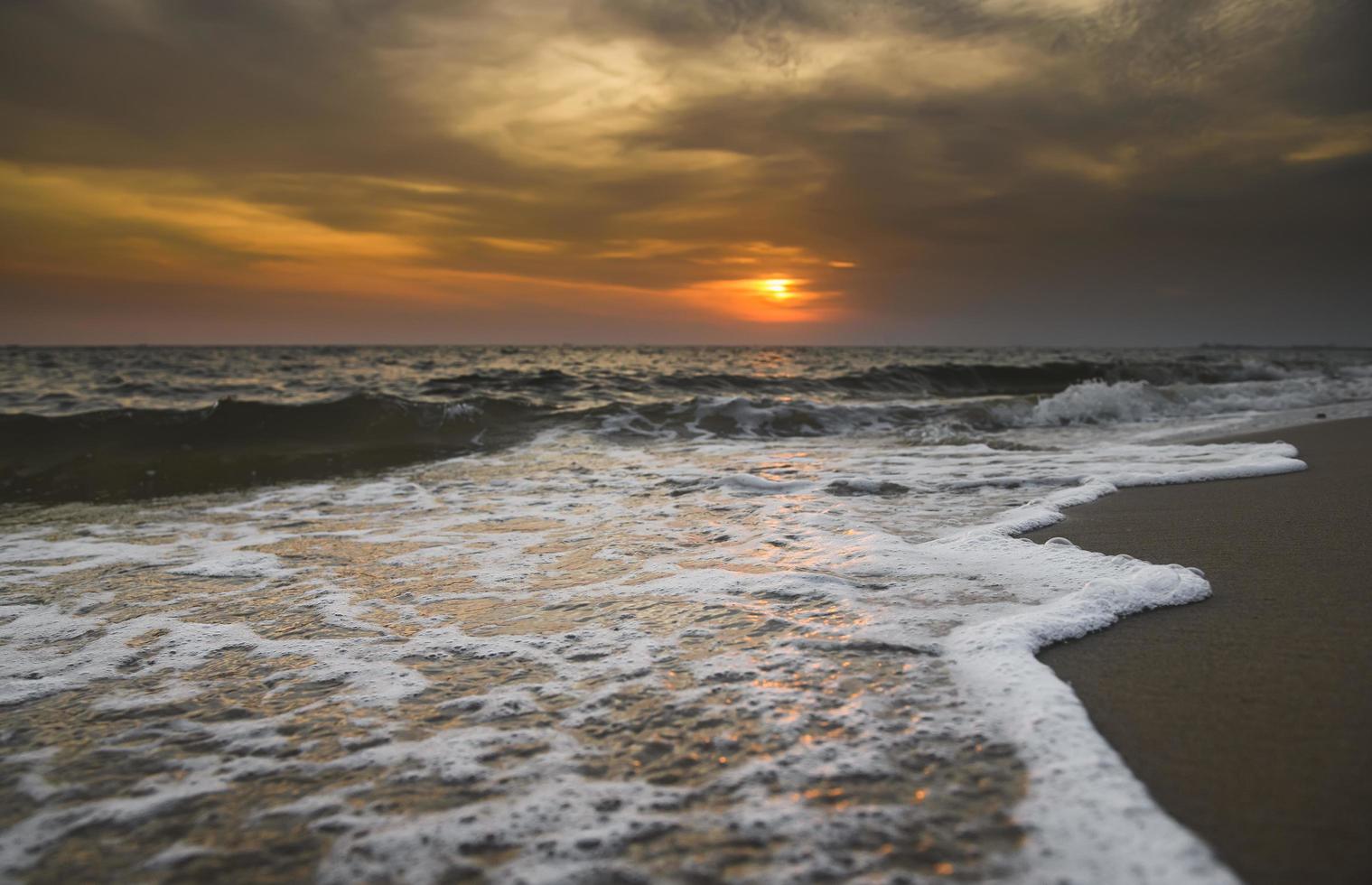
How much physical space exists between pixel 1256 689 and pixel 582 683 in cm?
192

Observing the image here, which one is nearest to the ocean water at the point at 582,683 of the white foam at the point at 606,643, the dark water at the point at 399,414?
the white foam at the point at 606,643

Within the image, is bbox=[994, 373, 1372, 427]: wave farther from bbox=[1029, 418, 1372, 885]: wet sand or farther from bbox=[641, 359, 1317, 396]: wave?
bbox=[1029, 418, 1372, 885]: wet sand

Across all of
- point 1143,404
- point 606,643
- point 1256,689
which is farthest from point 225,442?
point 1143,404

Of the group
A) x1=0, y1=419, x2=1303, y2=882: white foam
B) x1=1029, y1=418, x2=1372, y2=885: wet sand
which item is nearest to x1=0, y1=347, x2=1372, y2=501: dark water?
x1=0, y1=419, x2=1303, y2=882: white foam

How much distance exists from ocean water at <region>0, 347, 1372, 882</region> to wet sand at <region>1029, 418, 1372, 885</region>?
0.11m

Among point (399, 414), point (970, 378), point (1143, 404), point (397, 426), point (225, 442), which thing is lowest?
point (225, 442)

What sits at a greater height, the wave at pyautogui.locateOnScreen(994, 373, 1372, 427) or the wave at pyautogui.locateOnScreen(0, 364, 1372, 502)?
the wave at pyautogui.locateOnScreen(994, 373, 1372, 427)

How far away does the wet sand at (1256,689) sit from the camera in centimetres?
144

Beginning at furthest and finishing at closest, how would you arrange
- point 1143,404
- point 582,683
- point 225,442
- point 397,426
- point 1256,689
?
point 1143,404 < point 397,426 < point 225,442 < point 582,683 < point 1256,689

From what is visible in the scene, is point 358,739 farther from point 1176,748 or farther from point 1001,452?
point 1001,452

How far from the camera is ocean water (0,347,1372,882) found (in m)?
1.53

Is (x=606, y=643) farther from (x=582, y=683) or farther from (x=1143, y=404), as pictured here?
(x=1143, y=404)

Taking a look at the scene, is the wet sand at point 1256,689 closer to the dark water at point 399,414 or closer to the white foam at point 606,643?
the white foam at point 606,643

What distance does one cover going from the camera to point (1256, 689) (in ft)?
6.58
